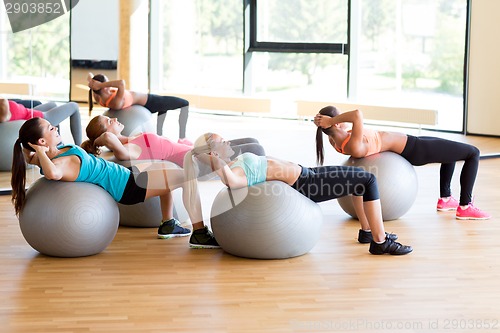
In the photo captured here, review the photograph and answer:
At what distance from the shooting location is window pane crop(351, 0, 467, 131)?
7.93 metres

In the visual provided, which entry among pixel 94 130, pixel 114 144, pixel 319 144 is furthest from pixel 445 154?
pixel 94 130

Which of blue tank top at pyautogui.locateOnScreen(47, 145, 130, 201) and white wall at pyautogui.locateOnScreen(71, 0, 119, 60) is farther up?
white wall at pyautogui.locateOnScreen(71, 0, 119, 60)

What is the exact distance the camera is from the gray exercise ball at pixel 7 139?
6441 mm

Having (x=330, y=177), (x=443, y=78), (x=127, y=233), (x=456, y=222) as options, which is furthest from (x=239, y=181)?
(x=443, y=78)

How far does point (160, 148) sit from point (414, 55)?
4034mm

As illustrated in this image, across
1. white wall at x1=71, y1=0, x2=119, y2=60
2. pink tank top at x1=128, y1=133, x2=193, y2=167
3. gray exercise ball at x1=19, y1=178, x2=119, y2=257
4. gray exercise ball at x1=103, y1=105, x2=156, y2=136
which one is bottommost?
gray exercise ball at x1=19, y1=178, x2=119, y2=257

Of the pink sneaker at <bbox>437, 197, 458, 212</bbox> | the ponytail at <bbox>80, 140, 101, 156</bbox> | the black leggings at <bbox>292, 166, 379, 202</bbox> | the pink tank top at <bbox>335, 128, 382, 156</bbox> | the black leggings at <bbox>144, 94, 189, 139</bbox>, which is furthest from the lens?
the black leggings at <bbox>144, 94, 189, 139</bbox>

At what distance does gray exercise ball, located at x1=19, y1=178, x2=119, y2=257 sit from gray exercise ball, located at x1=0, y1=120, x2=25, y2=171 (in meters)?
2.17

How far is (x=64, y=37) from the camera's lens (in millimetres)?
6113

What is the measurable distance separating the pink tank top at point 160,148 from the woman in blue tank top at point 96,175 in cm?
55

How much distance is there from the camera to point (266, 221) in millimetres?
4266

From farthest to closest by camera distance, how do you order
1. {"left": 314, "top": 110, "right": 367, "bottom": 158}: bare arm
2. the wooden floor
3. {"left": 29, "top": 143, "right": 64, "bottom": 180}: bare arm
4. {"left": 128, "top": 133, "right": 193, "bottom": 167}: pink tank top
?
{"left": 128, "top": 133, "right": 193, "bottom": 167}: pink tank top → {"left": 314, "top": 110, "right": 367, "bottom": 158}: bare arm → {"left": 29, "top": 143, "right": 64, "bottom": 180}: bare arm → the wooden floor

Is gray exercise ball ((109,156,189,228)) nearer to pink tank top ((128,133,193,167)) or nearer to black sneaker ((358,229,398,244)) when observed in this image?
pink tank top ((128,133,193,167))

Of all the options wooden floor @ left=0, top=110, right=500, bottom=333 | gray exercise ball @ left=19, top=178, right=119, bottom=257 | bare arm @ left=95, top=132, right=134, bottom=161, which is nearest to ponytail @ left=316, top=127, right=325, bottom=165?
wooden floor @ left=0, top=110, right=500, bottom=333
